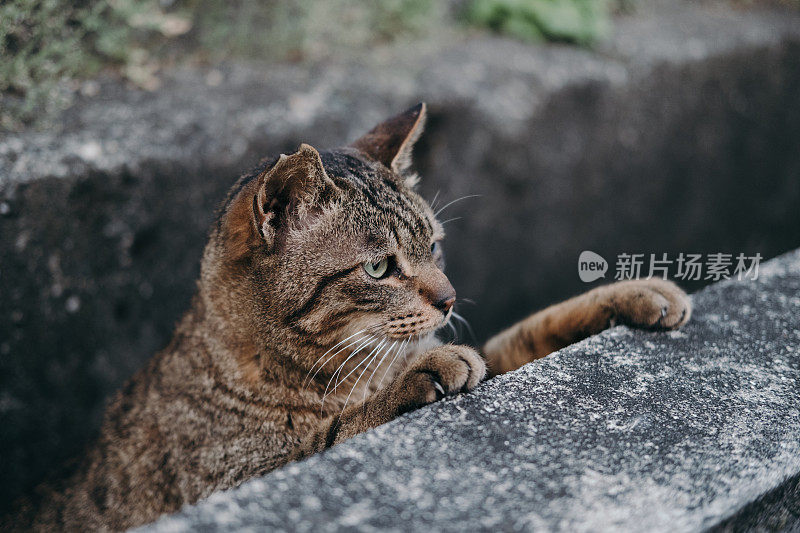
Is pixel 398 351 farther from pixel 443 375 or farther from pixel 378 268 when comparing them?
pixel 443 375

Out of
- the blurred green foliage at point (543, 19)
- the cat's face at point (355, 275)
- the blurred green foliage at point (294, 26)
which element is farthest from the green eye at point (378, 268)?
the blurred green foliage at point (543, 19)

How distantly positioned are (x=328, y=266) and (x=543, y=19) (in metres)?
2.85

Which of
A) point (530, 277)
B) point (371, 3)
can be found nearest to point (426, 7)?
point (371, 3)

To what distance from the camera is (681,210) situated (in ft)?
13.5

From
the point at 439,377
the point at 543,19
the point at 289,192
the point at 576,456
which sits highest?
the point at 543,19

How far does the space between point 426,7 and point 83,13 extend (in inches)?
74.5

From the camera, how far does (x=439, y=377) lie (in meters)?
1.44

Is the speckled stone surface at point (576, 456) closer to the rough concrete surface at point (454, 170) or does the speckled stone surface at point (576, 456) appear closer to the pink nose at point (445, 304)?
the pink nose at point (445, 304)

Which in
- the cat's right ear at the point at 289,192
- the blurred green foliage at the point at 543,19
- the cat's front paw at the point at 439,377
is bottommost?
the cat's front paw at the point at 439,377

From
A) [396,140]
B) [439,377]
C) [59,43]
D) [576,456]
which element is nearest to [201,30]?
[59,43]

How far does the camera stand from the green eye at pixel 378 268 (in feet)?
5.83

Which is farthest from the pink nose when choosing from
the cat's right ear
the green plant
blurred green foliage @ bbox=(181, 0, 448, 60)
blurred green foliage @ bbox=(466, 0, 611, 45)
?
blurred green foliage @ bbox=(466, 0, 611, 45)

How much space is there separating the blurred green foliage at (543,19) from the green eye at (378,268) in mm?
2643

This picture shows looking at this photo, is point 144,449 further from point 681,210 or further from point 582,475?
point 681,210
